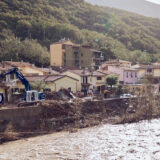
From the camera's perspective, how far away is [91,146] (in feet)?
40.4

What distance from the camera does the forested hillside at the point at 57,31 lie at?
4765cm

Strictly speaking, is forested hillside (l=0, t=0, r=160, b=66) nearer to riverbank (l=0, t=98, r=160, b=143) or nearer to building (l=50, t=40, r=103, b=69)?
building (l=50, t=40, r=103, b=69)

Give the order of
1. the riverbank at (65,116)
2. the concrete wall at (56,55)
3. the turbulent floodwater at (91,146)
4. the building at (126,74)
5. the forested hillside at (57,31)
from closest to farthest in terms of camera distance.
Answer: the turbulent floodwater at (91,146), the riverbank at (65,116), the building at (126,74), the concrete wall at (56,55), the forested hillside at (57,31)

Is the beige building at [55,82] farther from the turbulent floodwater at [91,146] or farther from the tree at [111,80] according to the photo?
the turbulent floodwater at [91,146]

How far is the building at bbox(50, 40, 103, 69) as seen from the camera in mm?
46219

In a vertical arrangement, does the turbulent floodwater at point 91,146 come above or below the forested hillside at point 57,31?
below

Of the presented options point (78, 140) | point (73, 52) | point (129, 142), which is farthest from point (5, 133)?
point (73, 52)

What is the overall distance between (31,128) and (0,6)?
174ft

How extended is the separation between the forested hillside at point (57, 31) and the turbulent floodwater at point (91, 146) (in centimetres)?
3274

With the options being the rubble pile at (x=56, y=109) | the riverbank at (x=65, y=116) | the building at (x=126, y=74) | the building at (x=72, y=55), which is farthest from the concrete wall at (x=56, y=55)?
the rubble pile at (x=56, y=109)

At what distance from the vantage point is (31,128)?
14.5 m

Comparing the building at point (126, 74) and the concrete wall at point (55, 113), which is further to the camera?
the building at point (126, 74)

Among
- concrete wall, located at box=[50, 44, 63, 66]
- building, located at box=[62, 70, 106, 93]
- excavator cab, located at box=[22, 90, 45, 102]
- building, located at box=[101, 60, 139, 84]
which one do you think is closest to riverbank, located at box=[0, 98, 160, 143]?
excavator cab, located at box=[22, 90, 45, 102]

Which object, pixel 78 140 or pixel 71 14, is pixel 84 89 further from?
pixel 71 14
